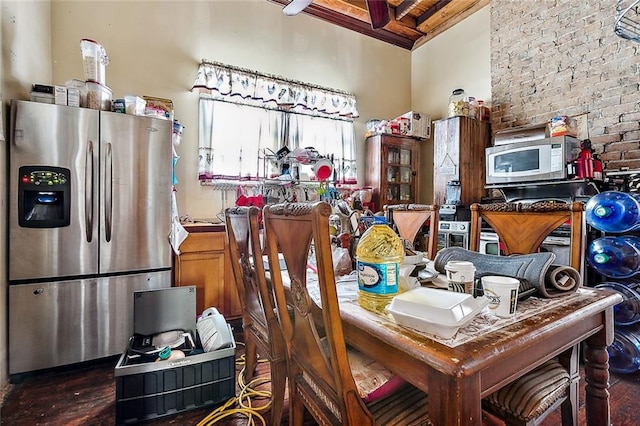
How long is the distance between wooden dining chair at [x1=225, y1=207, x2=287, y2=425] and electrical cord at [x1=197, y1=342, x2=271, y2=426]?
2.3 inches

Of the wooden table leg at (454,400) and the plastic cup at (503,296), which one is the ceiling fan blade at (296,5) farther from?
the wooden table leg at (454,400)

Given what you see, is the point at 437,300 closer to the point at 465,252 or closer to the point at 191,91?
the point at 465,252

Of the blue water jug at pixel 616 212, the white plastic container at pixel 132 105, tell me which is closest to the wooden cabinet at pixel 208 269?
the white plastic container at pixel 132 105

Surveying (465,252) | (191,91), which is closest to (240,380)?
(465,252)

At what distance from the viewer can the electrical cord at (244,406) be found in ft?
4.98

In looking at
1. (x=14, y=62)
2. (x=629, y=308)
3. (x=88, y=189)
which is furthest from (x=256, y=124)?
(x=629, y=308)

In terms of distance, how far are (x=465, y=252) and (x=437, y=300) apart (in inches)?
23.4

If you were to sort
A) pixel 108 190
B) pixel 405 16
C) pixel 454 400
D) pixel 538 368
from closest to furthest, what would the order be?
pixel 454 400, pixel 538 368, pixel 108 190, pixel 405 16

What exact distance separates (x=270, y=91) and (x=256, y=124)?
38 cm

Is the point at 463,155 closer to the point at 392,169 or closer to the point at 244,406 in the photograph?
the point at 392,169

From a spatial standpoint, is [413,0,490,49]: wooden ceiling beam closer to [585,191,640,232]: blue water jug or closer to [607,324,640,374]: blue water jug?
[585,191,640,232]: blue water jug

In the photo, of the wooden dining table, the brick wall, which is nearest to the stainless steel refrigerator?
the wooden dining table

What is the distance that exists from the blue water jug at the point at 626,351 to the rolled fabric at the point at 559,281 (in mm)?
1317

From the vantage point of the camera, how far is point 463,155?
11.6ft
